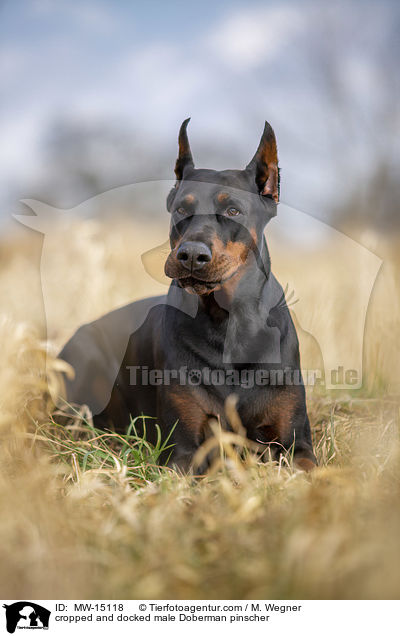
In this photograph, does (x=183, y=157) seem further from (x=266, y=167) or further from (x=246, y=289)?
(x=246, y=289)

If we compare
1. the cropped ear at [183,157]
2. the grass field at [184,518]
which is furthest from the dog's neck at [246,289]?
the cropped ear at [183,157]

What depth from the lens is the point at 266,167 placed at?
105 inches

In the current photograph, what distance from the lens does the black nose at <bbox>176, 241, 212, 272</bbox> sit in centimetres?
227

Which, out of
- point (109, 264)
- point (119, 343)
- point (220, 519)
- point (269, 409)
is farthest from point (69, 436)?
point (109, 264)

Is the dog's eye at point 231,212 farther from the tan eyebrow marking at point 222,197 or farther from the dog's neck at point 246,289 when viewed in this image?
the dog's neck at point 246,289

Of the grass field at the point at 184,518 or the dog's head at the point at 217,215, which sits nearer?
the grass field at the point at 184,518

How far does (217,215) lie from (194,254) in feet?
1.08

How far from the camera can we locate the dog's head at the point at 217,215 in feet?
7.64

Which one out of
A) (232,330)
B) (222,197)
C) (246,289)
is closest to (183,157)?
(222,197)
